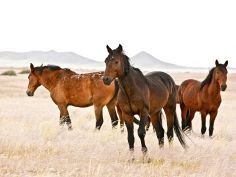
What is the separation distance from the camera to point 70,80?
11.8 metres

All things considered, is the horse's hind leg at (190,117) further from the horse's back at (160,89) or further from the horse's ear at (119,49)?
the horse's ear at (119,49)

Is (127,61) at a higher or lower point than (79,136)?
higher

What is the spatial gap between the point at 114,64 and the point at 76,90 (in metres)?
4.77

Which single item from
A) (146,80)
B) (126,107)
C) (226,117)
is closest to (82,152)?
(126,107)

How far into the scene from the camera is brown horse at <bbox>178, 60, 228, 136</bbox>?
36.1 feet

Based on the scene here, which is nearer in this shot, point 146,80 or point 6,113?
point 146,80

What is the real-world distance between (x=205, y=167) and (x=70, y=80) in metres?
5.76

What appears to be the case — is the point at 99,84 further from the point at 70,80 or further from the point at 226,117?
the point at 226,117

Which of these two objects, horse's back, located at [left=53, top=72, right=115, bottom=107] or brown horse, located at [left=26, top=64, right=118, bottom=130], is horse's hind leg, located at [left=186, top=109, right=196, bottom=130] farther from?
horse's back, located at [left=53, top=72, right=115, bottom=107]

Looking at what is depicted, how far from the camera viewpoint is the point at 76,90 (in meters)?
11.6

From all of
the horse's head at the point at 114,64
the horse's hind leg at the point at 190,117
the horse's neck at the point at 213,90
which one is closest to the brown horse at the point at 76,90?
the horse's hind leg at the point at 190,117

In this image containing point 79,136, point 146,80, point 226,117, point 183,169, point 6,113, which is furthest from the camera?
point 226,117

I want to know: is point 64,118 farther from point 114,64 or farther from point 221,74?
point 114,64

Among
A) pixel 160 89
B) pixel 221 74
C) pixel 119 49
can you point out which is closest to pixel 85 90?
pixel 221 74
